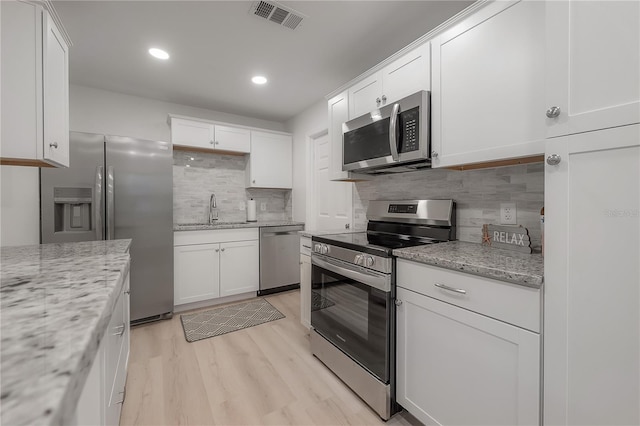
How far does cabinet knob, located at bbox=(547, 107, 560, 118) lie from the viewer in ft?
3.22

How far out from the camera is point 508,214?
5.25 feet

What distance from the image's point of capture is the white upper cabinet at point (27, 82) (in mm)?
1305

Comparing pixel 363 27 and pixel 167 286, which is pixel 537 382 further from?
pixel 167 286

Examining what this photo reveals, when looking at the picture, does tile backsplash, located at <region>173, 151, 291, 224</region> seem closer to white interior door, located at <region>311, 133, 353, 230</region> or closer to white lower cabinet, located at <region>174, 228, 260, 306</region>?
white lower cabinet, located at <region>174, 228, 260, 306</region>

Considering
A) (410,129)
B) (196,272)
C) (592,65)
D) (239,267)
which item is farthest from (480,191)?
(196,272)

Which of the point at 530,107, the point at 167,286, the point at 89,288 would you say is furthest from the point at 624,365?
the point at 167,286

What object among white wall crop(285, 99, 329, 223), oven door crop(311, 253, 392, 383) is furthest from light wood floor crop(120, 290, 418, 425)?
white wall crop(285, 99, 329, 223)

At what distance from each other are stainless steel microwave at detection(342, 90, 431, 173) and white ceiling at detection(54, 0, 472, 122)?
636 mm

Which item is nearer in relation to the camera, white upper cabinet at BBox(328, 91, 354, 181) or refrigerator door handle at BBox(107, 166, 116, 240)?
white upper cabinet at BBox(328, 91, 354, 181)

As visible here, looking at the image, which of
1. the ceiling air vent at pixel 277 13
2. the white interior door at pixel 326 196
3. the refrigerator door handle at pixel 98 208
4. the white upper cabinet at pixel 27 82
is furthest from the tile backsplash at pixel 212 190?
the ceiling air vent at pixel 277 13

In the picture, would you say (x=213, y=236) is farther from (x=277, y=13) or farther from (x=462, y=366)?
(x=462, y=366)

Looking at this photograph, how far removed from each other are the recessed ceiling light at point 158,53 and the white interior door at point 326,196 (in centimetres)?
165

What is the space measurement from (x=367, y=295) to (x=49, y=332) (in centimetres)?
139

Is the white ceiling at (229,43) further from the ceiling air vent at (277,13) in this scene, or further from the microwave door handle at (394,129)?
the microwave door handle at (394,129)
